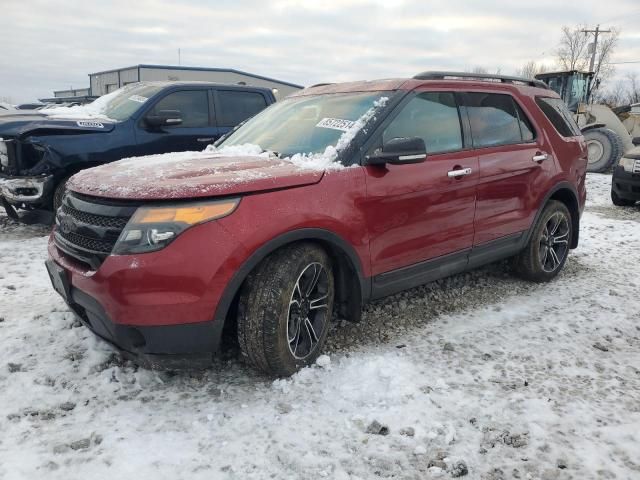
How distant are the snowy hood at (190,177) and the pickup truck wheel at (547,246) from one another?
256cm

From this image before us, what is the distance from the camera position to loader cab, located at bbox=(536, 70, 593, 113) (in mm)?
15461

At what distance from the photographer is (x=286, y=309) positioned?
2828mm

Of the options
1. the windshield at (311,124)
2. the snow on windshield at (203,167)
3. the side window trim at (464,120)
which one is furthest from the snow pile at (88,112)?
the side window trim at (464,120)

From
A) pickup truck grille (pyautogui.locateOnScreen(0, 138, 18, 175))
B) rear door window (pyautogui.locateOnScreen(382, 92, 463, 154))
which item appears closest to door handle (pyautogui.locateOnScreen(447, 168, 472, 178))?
rear door window (pyautogui.locateOnScreen(382, 92, 463, 154))

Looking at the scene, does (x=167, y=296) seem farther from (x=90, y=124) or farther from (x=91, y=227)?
(x=90, y=124)

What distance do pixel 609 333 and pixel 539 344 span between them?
65 centimetres

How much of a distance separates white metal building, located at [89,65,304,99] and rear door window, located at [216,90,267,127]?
351 inches

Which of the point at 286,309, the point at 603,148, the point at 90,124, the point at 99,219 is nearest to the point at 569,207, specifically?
the point at 286,309

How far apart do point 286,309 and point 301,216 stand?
1.66 ft

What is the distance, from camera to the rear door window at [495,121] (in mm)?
4033

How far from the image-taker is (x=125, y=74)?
1992 cm

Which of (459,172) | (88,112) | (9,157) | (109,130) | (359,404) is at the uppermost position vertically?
(88,112)

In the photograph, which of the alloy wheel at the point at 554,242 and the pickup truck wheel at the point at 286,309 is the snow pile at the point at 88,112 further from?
the alloy wheel at the point at 554,242

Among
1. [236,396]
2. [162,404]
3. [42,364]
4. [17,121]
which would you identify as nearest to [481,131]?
[236,396]
